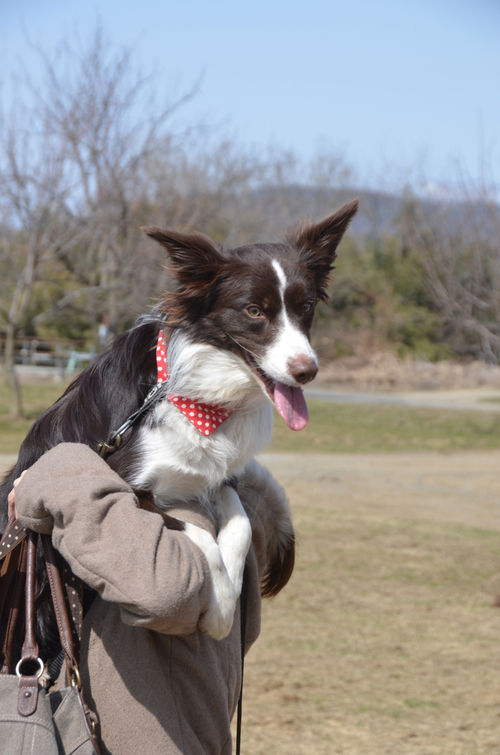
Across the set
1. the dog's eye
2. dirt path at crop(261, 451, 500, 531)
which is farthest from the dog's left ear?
dirt path at crop(261, 451, 500, 531)

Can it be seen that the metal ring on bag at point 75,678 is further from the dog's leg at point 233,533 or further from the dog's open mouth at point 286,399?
the dog's open mouth at point 286,399

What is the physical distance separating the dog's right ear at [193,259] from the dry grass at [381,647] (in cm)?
277

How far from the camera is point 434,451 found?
47.3 feet

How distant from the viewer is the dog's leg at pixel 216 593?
1721mm

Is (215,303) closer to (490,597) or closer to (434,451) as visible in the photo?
(490,597)

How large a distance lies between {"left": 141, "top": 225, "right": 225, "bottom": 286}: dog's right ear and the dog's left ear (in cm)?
36

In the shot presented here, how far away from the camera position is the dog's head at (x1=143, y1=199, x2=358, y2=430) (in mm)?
2340

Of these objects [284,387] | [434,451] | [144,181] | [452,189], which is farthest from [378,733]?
[452,189]

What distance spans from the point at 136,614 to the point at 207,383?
0.92 meters

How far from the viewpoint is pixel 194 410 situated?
2277 mm

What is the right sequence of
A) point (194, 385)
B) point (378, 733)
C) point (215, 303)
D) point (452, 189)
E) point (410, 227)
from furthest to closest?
point (410, 227) → point (452, 189) → point (378, 733) → point (215, 303) → point (194, 385)

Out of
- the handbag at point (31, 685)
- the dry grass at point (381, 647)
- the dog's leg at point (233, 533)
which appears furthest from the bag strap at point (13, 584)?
the dry grass at point (381, 647)

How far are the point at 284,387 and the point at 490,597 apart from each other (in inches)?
193

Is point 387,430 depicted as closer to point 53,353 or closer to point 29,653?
point 53,353
